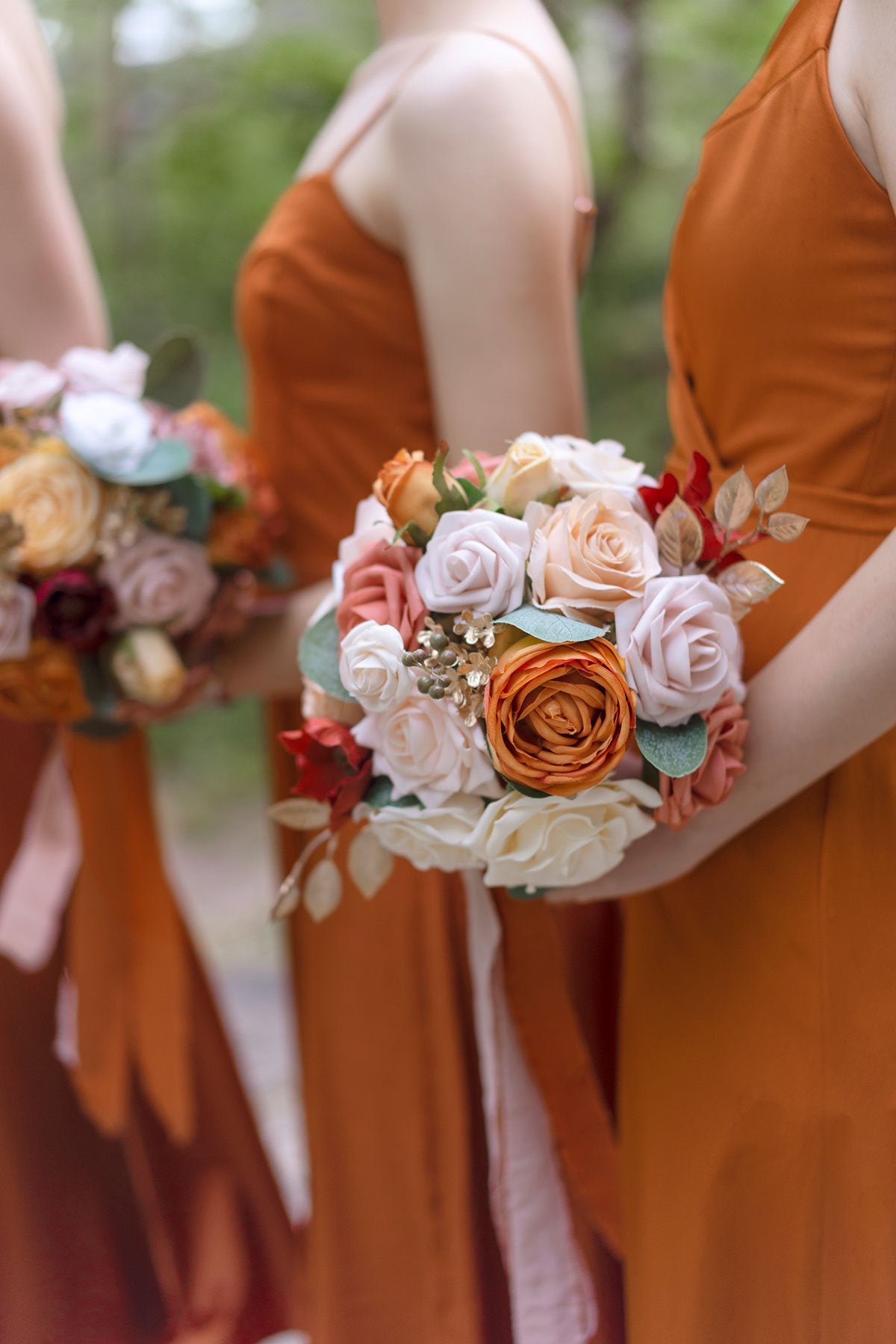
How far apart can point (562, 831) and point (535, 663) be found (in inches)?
6.7

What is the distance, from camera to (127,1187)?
2.28 m

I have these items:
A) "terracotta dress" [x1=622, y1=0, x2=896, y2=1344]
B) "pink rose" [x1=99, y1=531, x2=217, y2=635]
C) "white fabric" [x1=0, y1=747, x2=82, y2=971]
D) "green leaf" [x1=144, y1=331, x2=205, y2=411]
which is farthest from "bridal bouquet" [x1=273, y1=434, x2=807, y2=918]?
"white fabric" [x1=0, y1=747, x2=82, y2=971]

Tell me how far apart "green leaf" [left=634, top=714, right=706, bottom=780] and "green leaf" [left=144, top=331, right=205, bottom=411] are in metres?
0.92

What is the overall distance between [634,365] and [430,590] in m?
4.10

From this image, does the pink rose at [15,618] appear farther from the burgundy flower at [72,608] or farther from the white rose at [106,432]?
the white rose at [106,432]

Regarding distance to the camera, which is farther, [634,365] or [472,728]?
[634,365]

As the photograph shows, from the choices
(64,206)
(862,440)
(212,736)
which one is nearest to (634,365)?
(212,736)

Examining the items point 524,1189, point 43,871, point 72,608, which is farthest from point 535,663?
point 43,871

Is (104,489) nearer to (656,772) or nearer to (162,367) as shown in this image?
(162,367)

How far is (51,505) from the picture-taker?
5.02 ft

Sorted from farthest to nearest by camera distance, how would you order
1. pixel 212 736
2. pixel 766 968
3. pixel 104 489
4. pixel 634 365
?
pixel 212 736 → pixel 634 365 → pixel 104 489 → pixel 766 968

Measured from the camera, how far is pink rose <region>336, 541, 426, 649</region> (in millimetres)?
1073

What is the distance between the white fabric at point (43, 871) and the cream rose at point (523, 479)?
1070 mm

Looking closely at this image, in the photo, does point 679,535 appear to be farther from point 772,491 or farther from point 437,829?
point 437,829
